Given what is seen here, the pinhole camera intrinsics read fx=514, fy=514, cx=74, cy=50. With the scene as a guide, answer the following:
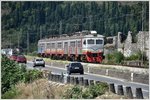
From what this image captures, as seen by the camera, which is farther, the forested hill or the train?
the forested hill

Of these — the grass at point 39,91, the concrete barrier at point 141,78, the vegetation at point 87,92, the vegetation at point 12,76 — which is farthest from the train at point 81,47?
the vegetation at point 87,92

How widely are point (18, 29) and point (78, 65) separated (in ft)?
320

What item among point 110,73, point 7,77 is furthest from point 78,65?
point 7,77

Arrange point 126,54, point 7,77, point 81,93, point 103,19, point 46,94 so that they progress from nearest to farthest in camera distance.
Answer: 1. point 81,93
2. point 46,94
3. point 7,77
4. point 126,54
5. point 103,19

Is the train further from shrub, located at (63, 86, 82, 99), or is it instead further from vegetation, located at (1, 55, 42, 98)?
shrub, located at (63, 86, 82, 99)

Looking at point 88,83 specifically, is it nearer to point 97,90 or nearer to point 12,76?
point 97,90

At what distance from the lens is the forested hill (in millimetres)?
109500

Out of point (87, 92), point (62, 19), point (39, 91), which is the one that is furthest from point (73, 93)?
point (62, 19)

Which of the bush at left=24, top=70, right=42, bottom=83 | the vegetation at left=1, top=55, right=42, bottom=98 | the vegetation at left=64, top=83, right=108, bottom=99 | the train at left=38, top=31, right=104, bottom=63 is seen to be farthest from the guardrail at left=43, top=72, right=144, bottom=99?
the train at left=38, top=31, right=104, bottom=63

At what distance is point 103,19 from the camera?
119 meters

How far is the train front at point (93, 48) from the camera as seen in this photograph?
54750 mm

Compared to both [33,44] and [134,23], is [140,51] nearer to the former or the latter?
[134,23]

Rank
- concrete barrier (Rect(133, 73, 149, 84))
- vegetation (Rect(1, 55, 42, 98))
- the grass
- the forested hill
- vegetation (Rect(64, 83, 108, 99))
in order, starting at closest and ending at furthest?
vegetation (Rect(64, 83, 108, 99)) < the grass < vegetation (Rect(1, 55, 42, 98)) < concrete barrier (Rect(133, 73, 149, 84)) < the forested hill

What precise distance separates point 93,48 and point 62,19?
81.6 meters
